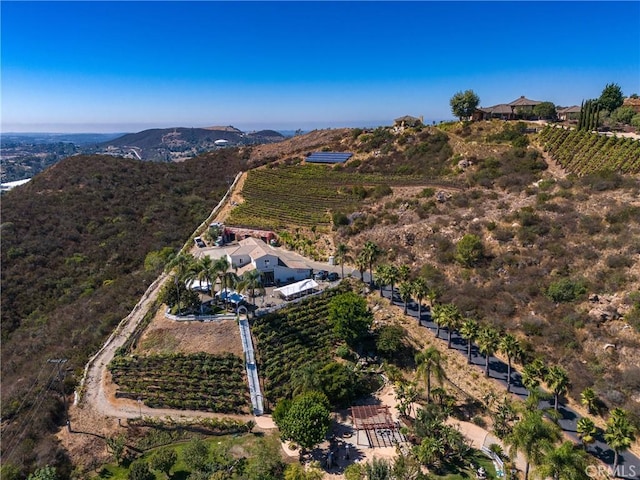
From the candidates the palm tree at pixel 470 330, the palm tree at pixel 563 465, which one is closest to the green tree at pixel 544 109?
the palm tree at pixel 470 330

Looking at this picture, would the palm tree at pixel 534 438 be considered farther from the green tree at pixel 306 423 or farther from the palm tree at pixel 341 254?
the palm tree at pixel 341 254

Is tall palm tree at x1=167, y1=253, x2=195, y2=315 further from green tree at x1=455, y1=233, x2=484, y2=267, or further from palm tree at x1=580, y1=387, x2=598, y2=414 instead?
palm tree at x1=580, y1=387, x2=598, y2=414

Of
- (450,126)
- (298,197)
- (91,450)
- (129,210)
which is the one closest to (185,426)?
(91,450)

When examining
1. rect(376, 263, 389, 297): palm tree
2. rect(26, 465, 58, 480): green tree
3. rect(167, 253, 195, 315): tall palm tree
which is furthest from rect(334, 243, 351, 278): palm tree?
rect(26, 465, 58, 480): green tree

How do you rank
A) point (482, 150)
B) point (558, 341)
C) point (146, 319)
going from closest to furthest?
point (558, 341) < point (146, 319) < point (482, 150)

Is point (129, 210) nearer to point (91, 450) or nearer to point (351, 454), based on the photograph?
point (91, 450)

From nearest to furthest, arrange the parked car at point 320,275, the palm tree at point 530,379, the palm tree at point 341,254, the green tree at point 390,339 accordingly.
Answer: the palm tree at point 530,379 < the green tree at point 390,339 < the palm tree at point 341,254 < the parked car at point 320,275

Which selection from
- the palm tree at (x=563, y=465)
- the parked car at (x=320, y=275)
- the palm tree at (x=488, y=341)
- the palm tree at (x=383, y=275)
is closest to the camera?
the palm tree at (x=563, y=465)

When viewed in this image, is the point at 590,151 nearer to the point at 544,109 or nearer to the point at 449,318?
the point at 544,109
